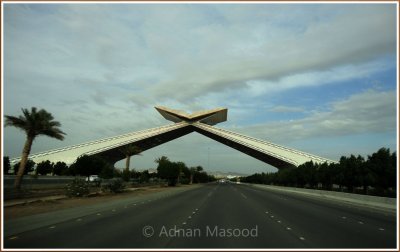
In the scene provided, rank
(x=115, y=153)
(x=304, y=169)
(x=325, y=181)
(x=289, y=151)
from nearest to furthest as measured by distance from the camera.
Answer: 1. (x=325, y=181)
2. (x=304, y=169)
3. (x=289, y=151)
4. (x=115, y=153)

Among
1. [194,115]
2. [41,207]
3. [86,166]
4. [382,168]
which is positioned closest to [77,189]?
[41,207]

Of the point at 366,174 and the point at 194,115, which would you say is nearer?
the point at 366,174

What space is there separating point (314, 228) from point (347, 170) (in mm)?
37786

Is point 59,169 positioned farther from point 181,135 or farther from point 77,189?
point 77,189

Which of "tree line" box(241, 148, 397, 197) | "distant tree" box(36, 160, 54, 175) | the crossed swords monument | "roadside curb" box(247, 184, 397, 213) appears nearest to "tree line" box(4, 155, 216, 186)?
"distant tree" box(36, 160, 54, 175)

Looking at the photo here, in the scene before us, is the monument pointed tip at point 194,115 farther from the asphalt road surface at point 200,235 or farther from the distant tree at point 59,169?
the asphalt road surface at point 200,235

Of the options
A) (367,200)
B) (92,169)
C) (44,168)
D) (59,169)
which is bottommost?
(367,200)

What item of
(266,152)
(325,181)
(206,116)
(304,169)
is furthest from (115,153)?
(325,181)

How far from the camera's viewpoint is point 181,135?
506 ft

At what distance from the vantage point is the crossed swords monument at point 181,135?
116 metres

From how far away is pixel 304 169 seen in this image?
249 feet

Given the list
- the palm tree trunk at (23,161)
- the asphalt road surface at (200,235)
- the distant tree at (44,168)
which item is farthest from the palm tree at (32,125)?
the distant tree at (44,168)

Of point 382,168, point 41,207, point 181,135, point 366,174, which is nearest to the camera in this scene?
point 41,207

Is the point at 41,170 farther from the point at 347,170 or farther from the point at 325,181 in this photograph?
the point at 347,170
